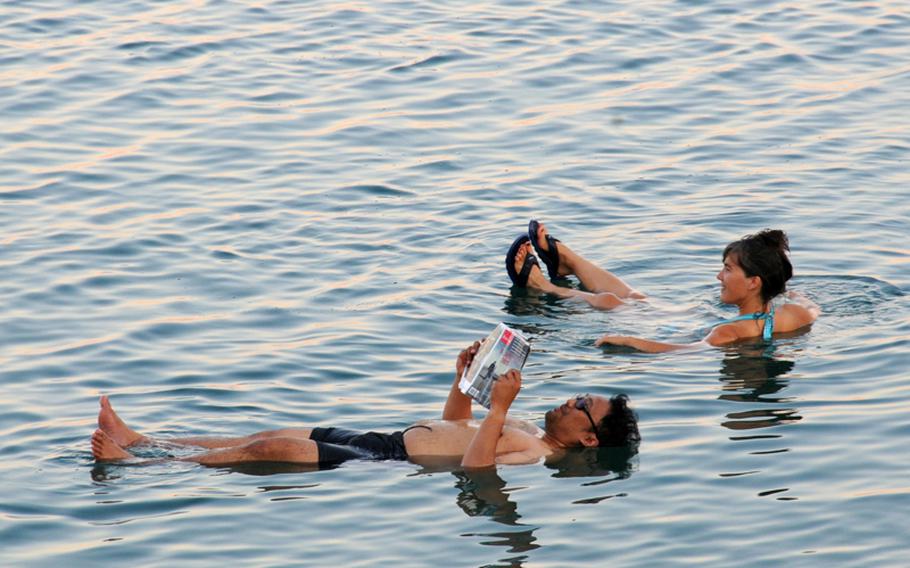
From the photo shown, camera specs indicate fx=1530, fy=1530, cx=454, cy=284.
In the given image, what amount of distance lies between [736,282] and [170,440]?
15.1 feet

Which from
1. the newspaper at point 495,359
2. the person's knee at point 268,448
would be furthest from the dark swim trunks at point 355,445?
the newspaper at point 495,359

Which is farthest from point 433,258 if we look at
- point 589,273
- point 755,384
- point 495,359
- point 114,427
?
point 114,427

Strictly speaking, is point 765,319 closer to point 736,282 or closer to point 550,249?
point 736,282

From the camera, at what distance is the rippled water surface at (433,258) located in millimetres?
8742

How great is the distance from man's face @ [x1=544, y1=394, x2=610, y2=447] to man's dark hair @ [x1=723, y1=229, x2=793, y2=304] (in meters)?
2.58

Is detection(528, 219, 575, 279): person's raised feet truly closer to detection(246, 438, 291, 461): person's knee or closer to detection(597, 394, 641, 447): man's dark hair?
detection(597, 394, 641, 447): man's dark hair

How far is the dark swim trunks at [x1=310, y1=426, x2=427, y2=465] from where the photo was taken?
940cm

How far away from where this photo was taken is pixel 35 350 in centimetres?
1128

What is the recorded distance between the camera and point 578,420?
31.6 ft

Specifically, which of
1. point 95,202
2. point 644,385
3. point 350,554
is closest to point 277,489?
point 350,554

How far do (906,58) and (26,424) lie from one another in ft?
44.6

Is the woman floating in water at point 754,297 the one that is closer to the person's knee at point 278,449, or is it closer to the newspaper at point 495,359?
the newspaper at point 495,359

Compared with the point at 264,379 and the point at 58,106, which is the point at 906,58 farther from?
the point at 264,379

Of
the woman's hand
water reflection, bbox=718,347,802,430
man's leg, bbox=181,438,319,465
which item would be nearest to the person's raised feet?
the woman's hand
